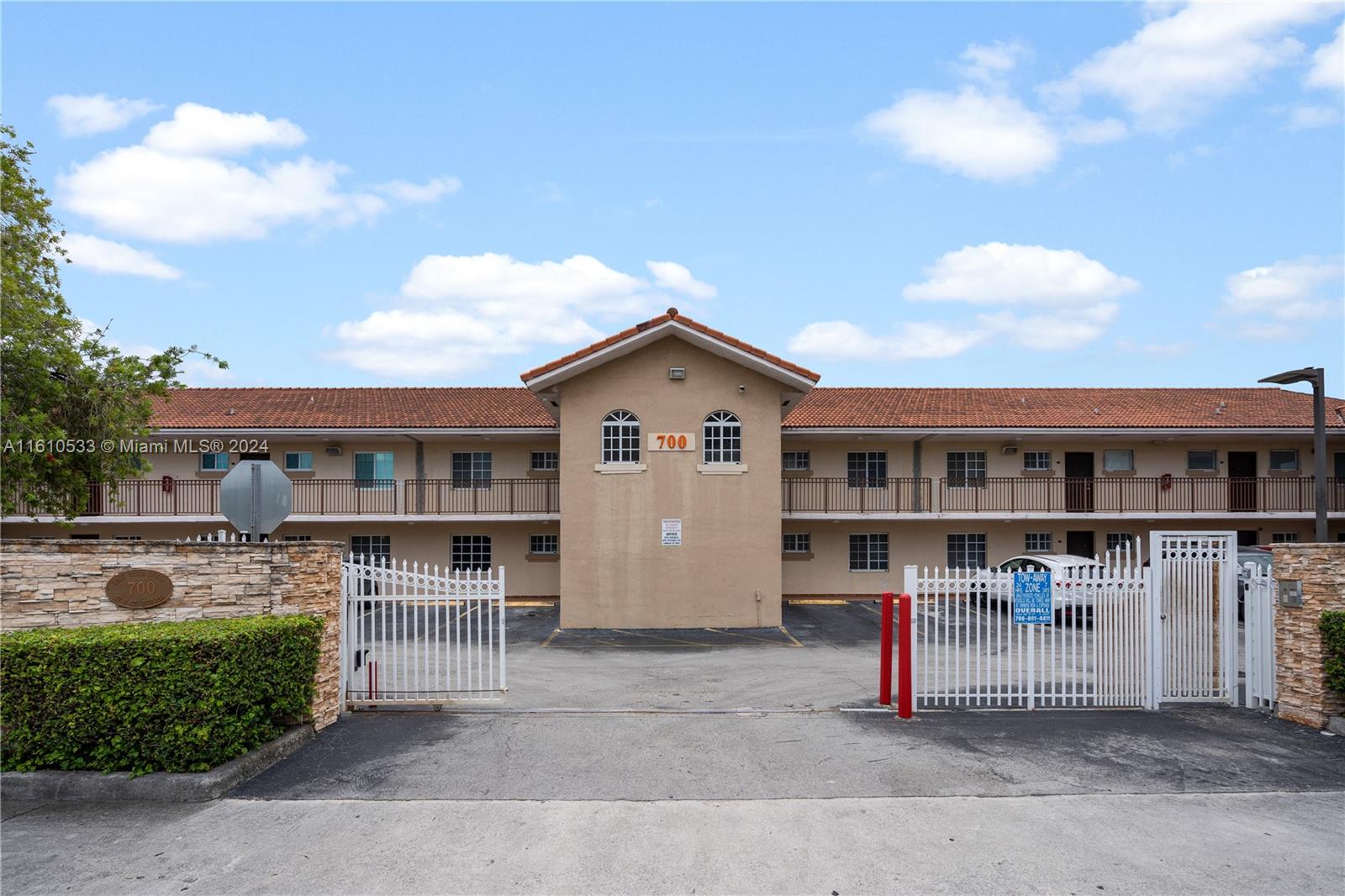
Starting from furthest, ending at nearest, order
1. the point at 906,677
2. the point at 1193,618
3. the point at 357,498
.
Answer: the point at 357,498, the point at 1193,618, the point at 906,677

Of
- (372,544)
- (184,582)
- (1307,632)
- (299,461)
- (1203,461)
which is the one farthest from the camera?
(1203,461)

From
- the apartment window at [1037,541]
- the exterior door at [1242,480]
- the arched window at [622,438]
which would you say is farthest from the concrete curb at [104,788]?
the exterior door at [1242,480]

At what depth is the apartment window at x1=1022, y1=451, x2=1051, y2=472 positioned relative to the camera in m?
25.0

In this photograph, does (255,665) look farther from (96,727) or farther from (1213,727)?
(1213,727)

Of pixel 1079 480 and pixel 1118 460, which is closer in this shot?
pixel 1079 480

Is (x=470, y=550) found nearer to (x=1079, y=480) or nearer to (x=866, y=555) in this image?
(x=866, y=555)

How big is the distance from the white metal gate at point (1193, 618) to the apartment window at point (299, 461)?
2207 cm

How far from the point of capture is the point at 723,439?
18609mm

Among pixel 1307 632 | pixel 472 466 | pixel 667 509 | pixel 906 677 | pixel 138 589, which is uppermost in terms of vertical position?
pixel 472 466

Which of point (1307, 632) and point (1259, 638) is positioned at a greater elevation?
point (1307, 632)

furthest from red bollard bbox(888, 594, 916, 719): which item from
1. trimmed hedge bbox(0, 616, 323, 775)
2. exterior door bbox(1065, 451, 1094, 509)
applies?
exterior door bbox(1065, 451, 1094, 509)

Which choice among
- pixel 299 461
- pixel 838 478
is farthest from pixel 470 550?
pixel 838 478

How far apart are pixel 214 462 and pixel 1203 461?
30.6 meters

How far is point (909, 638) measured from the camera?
9.81m
